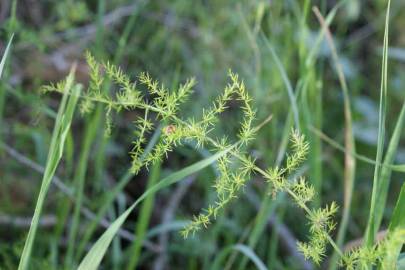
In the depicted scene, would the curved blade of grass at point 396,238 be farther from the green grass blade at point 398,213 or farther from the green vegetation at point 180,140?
the green vegetation at point 180,140

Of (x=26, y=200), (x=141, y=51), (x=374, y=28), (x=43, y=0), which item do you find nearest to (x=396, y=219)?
(x=26, y=200)

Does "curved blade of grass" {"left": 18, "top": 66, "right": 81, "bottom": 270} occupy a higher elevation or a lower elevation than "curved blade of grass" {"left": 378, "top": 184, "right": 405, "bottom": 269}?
higher

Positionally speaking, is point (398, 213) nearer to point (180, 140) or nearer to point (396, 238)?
point (396, 238)

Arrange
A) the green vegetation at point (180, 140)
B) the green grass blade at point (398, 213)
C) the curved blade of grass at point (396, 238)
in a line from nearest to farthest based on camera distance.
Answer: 1. the curved blade of grass at point (396, 238)
2. the green grass blade at point (398, 213)
3. the green vegetation at point (180, 140)

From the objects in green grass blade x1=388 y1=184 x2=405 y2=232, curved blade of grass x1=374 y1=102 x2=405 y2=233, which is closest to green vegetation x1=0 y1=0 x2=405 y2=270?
curved blade of grass x1=374 y1=102 x2=405 y2=233

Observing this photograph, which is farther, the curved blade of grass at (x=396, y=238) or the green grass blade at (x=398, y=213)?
the green grass blade at (x=398, y=213)

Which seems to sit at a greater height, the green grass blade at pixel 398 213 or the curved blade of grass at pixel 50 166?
the curved blade of grass at pixel 50 166

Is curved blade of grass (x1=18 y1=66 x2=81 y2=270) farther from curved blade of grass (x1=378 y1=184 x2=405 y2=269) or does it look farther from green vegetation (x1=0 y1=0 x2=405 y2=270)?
curved blade of grass (x1=378 y1=184 x2=405 y2=269)

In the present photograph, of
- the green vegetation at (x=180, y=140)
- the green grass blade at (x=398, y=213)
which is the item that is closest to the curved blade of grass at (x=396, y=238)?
the green grass blade at (x=398, y=213)

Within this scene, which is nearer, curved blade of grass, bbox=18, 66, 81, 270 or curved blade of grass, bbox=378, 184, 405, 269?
curved blade of grass, bbox=378, 184, 405, 269

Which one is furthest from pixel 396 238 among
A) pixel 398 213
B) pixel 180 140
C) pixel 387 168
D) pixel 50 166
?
pixel 180 140

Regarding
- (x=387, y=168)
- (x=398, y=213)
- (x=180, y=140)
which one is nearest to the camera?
(x=398, y=213)
